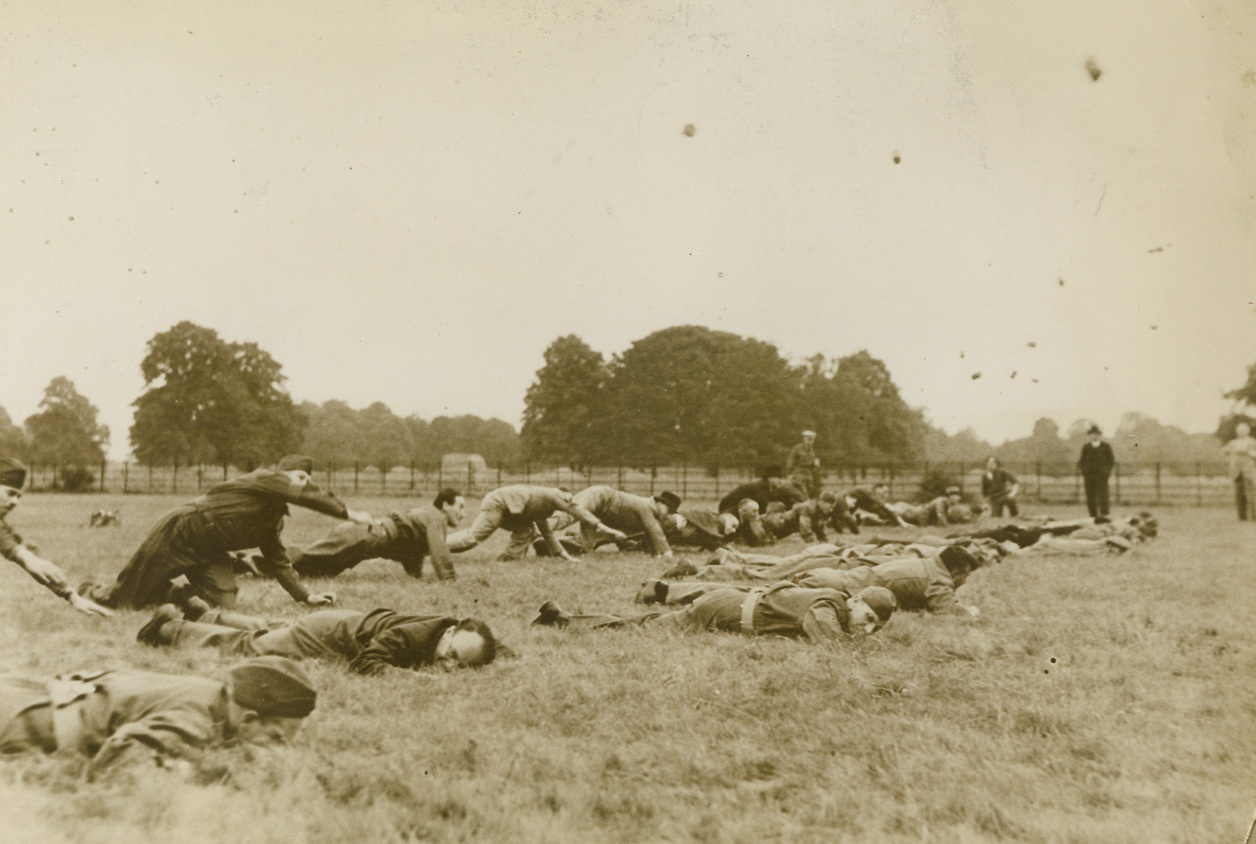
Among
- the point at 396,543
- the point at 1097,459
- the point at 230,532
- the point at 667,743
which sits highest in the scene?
the point at 1097,459

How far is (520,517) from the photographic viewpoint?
4973mm

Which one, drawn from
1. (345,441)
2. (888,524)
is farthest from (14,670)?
(888,524)

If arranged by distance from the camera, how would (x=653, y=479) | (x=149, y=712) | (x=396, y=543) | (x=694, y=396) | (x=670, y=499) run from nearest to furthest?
1. (x=149, y=712)
2. (x=694, y=396)
3. (x=396, y=543)
4. (x=653, y=479)
5. (x=670, y=499)

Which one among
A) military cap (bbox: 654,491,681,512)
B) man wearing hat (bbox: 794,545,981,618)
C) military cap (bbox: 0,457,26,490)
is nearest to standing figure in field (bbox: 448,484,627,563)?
military cap (bbox: 654,491,681,512)

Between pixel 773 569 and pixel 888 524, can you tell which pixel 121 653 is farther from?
pixel 888 524

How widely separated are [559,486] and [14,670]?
2547 millimetres

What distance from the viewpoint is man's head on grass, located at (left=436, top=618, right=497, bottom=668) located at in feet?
10.6

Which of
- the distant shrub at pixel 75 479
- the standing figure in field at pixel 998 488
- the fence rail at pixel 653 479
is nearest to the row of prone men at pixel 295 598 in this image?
the fence rail at pixel 653 479

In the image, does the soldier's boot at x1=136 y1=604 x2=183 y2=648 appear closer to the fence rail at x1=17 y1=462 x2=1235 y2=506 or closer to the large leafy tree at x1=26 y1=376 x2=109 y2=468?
the fence rail at x1=17 y1=462 x2=1235 y2=506

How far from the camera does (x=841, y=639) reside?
4.04m

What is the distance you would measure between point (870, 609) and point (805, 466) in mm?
973

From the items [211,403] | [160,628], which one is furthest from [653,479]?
[160,628]

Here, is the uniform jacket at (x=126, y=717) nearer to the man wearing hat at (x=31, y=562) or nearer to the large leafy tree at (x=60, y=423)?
the man wearing hat at (x=31, y=562)

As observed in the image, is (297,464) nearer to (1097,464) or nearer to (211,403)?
(211,403)
